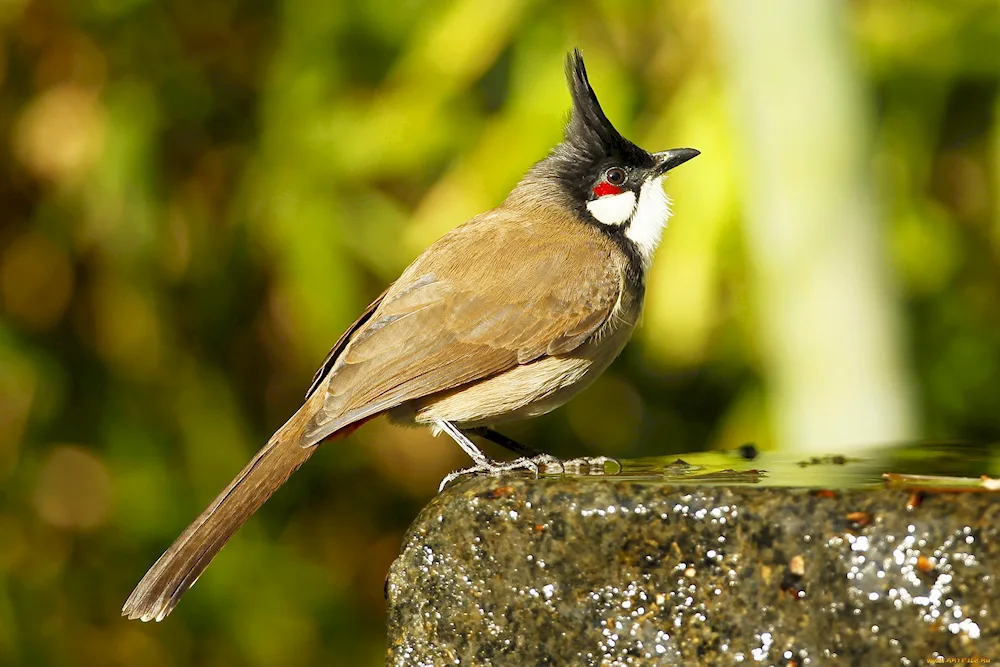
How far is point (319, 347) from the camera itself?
16.5 feet

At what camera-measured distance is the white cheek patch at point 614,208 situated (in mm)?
3395

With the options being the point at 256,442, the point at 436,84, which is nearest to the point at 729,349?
the point at 436,84

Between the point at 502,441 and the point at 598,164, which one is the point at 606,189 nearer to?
the point at 598,164

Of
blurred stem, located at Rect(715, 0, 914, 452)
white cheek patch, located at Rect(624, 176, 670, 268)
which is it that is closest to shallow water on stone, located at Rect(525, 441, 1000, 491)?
white cheek patch, located at Rect(624, 176, 670, 268)

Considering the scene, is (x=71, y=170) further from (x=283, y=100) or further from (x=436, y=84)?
(x=436, y=84)

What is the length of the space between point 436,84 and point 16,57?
5.91 ft

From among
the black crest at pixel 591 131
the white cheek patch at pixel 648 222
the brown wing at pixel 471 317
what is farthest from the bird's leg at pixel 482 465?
the black crest at pixel 591 131

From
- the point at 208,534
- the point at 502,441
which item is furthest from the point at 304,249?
the point at 208,534

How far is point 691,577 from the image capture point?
2016 mm

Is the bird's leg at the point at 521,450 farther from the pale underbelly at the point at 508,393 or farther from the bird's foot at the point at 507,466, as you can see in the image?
the pale underbelly at the point at 508,393

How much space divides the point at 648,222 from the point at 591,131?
30 centimetres

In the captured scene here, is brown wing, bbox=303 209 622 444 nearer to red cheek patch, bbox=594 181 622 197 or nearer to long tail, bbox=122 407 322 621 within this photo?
long tail, bbox=122 407 322 621

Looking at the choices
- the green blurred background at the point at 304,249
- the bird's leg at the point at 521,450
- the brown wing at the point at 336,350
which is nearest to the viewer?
the bird's leg at the point at 521,450

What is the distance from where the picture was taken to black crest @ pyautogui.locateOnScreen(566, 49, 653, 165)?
11.0ft
